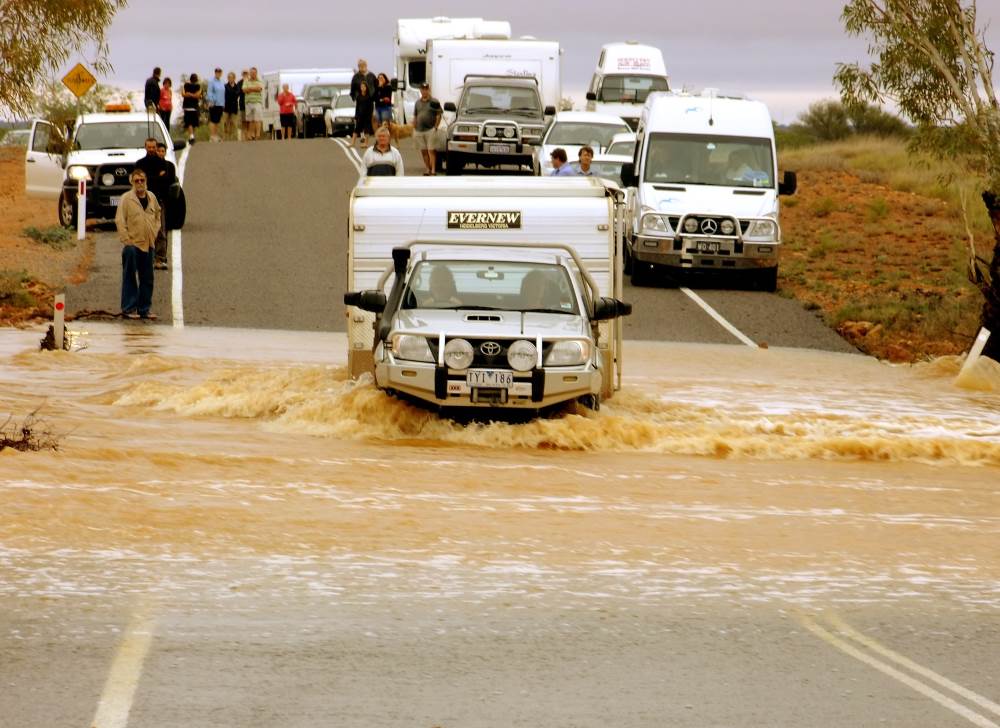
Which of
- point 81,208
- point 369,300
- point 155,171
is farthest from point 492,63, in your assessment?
point 369,300

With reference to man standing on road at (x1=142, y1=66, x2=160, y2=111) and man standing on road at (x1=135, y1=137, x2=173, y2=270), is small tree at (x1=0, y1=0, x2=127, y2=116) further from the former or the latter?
man standing on road at (x1=142, y1=66, x2=160, y2=111)

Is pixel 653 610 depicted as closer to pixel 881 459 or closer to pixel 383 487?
pixel 383 487

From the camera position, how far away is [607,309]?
552 inches

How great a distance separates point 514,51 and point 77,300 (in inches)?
609

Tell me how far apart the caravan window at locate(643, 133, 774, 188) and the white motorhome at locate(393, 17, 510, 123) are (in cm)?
1727

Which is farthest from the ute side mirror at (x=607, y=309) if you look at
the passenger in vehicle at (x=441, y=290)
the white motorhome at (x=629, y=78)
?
the white motorhome at (x=629, y=78)

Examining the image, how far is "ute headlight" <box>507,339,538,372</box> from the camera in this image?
12969 millimetres

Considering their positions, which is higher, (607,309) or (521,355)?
(607,309)

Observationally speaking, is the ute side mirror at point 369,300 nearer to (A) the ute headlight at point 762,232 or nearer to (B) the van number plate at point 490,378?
(B) the van number plate at point 490,378

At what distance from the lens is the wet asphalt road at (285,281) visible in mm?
23422

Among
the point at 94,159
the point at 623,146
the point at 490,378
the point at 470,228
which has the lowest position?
the point at 490,378

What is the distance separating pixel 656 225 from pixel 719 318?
2.12m

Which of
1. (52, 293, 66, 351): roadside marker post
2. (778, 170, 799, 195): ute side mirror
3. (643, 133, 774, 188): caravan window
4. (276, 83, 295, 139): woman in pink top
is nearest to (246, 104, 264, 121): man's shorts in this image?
(276, 83, 295, 139): woman in pink top

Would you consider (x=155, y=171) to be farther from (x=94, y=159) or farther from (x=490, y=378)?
(x=490, y=378)
